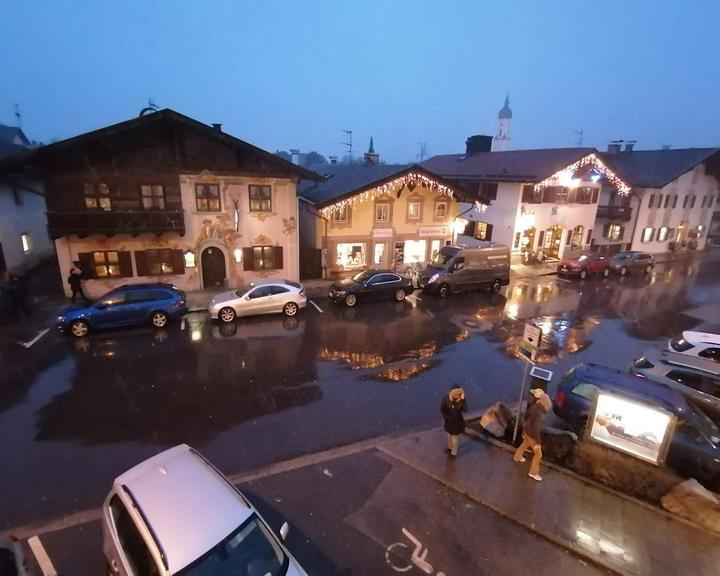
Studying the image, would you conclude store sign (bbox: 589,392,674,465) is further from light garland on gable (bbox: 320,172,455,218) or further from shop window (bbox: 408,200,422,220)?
shop window (bbox: 408,200,422,220)

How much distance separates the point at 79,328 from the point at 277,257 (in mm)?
9545

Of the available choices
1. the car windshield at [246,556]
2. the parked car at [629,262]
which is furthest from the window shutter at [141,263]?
the parked car at [629,262]

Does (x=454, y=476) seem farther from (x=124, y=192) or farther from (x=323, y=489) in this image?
(x=124, y=192)

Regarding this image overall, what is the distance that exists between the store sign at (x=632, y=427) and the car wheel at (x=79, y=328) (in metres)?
15.8

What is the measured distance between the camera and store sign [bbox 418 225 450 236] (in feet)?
83.9

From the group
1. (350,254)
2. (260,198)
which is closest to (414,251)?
(350,254)

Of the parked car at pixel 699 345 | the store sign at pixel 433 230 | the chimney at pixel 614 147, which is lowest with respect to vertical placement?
the parked car at pixel 699 345

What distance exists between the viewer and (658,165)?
117ft

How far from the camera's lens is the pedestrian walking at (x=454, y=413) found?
8.17 m

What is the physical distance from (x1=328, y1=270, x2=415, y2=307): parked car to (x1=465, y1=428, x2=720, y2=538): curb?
10408 millimetres

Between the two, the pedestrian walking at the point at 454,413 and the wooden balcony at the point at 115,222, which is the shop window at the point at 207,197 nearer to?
the wooden balcony at the point at 115,222

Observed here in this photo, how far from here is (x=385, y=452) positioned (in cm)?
866

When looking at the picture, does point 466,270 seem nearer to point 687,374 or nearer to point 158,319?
point 687,374

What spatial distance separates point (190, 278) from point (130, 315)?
5.24 meters
